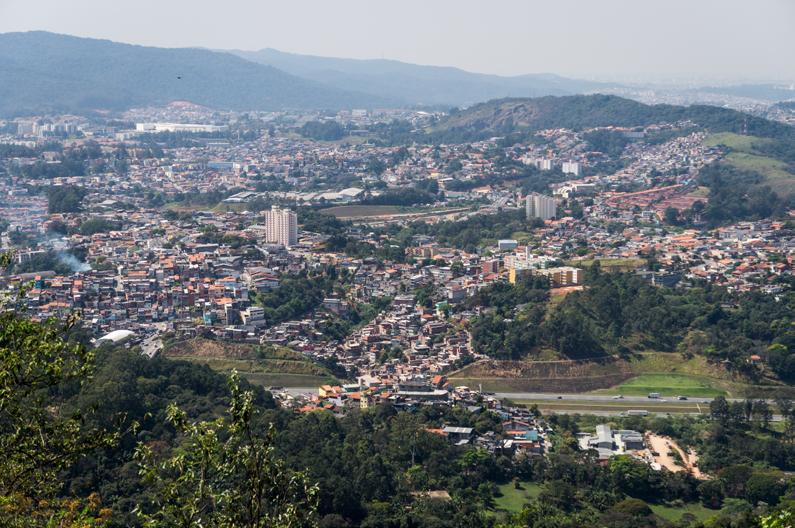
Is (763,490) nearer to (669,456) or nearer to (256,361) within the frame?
(669,456)

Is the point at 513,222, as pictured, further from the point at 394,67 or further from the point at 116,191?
the point at 394,67

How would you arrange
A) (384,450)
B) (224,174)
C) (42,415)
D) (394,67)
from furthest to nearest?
(394,67) < (224,174) < (384,450) < (42,415)

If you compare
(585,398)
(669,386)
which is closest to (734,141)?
(669,386)

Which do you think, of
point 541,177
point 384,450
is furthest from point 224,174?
point 384,450

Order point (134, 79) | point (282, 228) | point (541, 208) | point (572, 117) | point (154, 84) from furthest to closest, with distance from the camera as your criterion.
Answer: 1. point (154, 84)
2. point (134, 79)
3. point (572, 117)
4. point (541, 208)
5. point (282, 228)

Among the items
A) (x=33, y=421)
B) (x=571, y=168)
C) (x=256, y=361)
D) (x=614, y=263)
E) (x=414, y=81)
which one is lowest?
(x=256, y=361)

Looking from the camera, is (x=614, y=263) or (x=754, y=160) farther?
(x=754, y=160)
